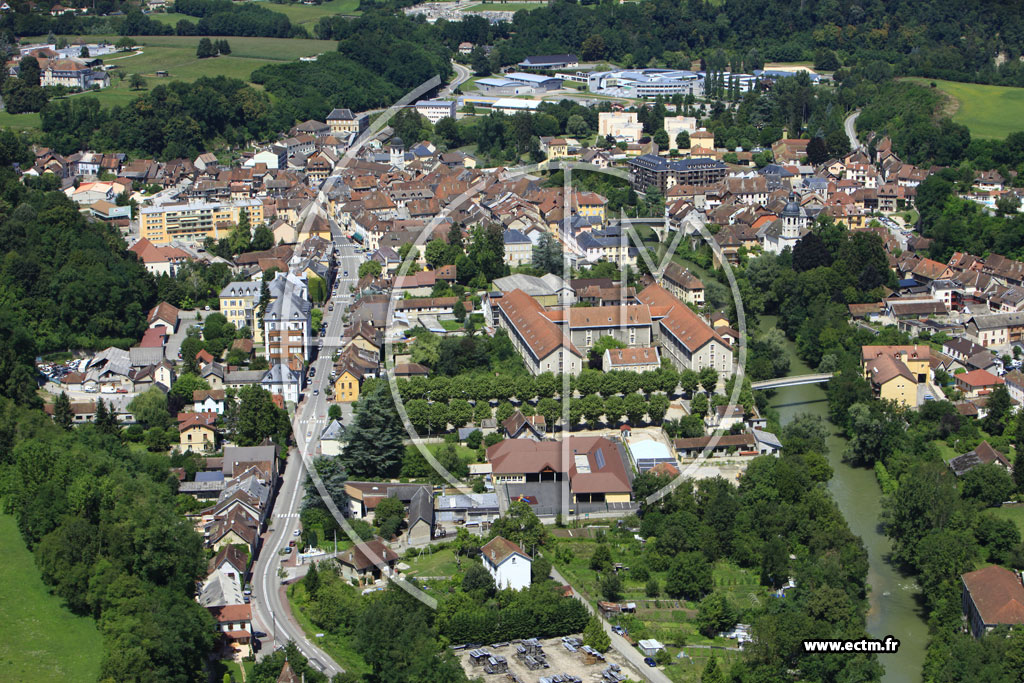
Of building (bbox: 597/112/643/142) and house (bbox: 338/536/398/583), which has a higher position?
building (bbox: 597/112/643/142)

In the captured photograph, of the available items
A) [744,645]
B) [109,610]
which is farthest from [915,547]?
[109,610]

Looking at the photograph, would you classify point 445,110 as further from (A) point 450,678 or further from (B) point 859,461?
(A) point 450,678

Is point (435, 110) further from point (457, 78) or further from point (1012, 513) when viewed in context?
point (1012, 513)

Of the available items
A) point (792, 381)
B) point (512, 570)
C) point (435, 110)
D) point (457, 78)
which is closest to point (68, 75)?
point (435, 110)

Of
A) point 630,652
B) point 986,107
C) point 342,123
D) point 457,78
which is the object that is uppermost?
point 986,107

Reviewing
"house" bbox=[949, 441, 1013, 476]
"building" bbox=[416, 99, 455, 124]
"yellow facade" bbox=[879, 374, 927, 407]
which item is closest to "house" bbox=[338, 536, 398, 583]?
"house" bbox=[949, 441, 1013, 476]

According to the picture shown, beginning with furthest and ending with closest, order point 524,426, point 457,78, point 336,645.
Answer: point 457,78 < point 524,426 < point 336,645

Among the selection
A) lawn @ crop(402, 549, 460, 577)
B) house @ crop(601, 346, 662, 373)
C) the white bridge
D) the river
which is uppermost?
house @ crop(601, 346, 662, 373)

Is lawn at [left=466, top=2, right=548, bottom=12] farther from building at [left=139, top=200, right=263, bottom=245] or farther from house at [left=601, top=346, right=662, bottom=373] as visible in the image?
house at [left=601, top=346, right=662, bottom=373]
